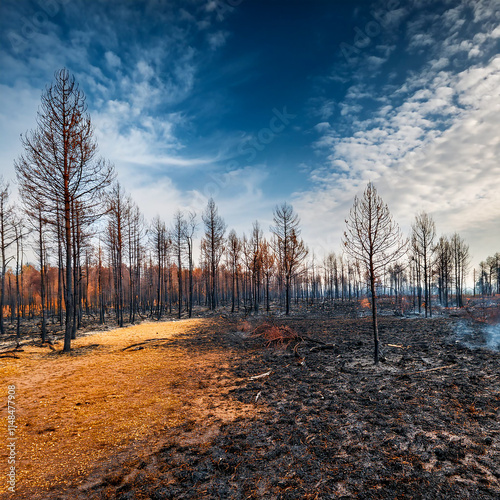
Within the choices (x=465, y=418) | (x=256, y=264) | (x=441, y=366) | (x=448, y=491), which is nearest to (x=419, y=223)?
(x=256, y=264)

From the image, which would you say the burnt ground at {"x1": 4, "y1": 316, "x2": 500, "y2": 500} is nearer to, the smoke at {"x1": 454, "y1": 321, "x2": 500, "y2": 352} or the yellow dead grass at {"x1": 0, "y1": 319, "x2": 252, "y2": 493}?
the yellow dead grass at {"x1": 0, "y1": 319, "x2": 252, "y2": 493}

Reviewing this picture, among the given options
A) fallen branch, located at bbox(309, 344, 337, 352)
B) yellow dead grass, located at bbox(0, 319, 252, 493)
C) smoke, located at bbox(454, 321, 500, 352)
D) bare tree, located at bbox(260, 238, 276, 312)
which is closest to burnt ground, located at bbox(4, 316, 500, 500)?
yellow dead grass, located at bbox(0, 319, 252, 493)

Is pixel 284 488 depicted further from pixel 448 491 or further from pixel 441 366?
pixel 441 366

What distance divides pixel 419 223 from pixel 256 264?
1890 centimetres

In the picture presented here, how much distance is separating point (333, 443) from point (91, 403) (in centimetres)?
573

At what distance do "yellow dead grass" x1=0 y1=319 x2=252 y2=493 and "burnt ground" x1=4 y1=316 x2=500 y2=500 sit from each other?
1.43 feet

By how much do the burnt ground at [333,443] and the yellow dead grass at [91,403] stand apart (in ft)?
1.43

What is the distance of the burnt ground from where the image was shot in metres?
3.34

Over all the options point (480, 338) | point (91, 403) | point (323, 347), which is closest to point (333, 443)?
point (91, 403)

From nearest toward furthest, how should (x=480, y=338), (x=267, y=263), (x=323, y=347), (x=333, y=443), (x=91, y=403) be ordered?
(x=333, y=443) < (x=91, y=403) < (x=323, y=347) < (x=480, y=338) < (x=267, y=263)

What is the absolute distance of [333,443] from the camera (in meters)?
4.38

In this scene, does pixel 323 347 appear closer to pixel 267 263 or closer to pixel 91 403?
pixel 91 403

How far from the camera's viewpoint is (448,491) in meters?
3.21

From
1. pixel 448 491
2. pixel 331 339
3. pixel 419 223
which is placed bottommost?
pixel 331 339
